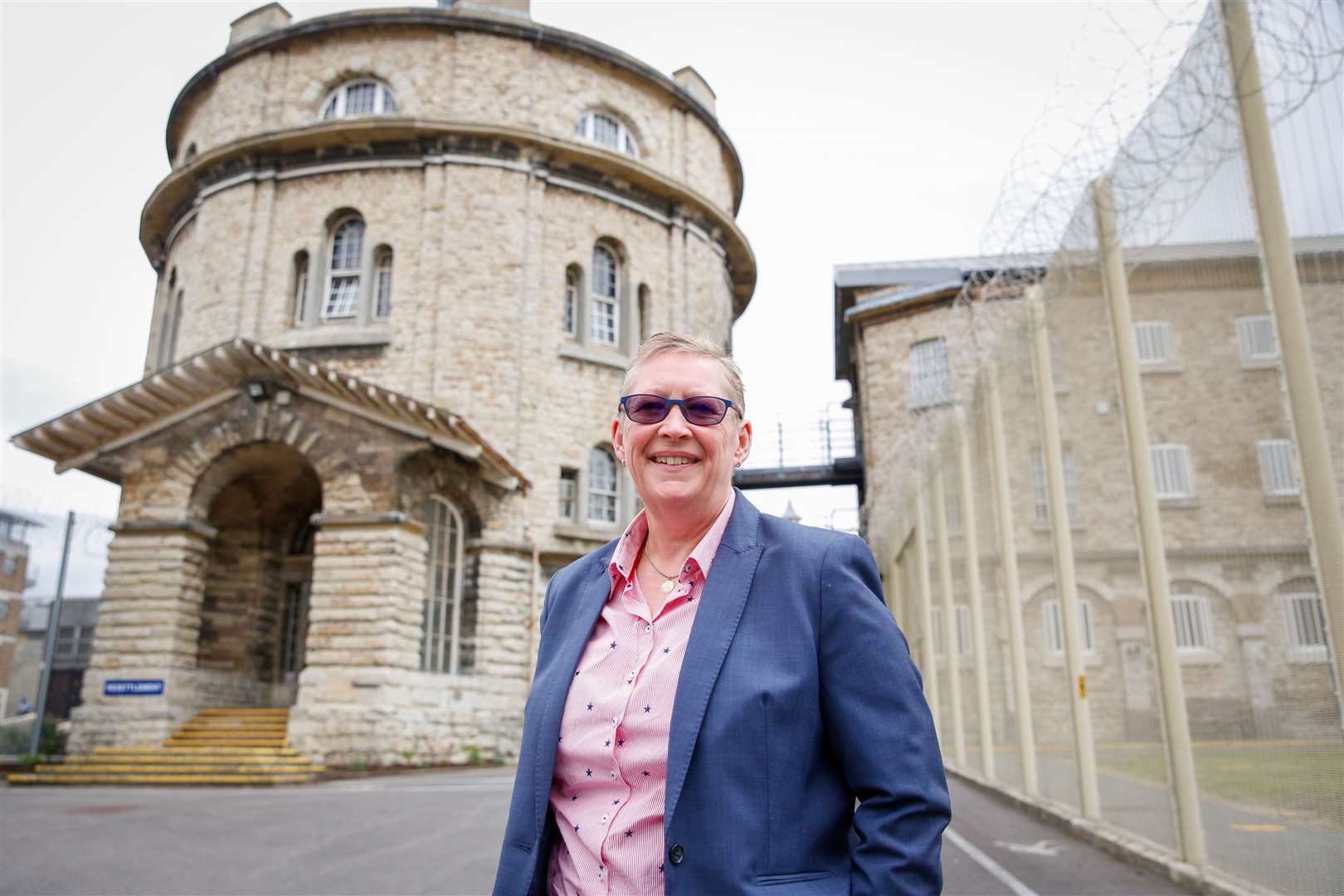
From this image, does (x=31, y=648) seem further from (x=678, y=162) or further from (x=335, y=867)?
(x=335, y=867)

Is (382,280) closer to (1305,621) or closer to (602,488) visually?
(602,488)

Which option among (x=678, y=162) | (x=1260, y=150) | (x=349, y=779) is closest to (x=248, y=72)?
(x=678, y=162)

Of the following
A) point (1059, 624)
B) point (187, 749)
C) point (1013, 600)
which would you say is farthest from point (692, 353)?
point (187, 749)

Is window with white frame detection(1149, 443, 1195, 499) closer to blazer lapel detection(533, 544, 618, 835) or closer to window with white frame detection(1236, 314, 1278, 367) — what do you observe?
window with white frame detection(1236, 314, 1278, 367)

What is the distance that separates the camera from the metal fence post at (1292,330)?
403cm

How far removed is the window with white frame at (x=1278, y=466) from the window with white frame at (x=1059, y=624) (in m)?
2.81

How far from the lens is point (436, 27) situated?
965 inches

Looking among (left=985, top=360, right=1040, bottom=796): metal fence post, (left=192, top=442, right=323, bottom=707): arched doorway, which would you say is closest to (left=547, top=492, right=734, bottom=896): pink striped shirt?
(left=985, top=360, right=1040, bottom=796): metal fence post

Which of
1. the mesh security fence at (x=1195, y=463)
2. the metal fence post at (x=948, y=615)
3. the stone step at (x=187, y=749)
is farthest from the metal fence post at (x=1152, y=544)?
the stone step at (x=187, y=749)

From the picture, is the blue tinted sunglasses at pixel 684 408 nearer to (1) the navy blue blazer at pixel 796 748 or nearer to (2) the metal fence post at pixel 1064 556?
(1) the navy blue blazer at pixel 796 748

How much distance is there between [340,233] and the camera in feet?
79.4

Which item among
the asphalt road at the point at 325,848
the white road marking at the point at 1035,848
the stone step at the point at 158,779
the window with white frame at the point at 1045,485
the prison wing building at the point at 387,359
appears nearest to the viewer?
the asphalt road at the point at 325,848

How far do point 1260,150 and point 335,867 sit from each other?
7.23 m

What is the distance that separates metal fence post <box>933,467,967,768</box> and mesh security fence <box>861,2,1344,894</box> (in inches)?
130
